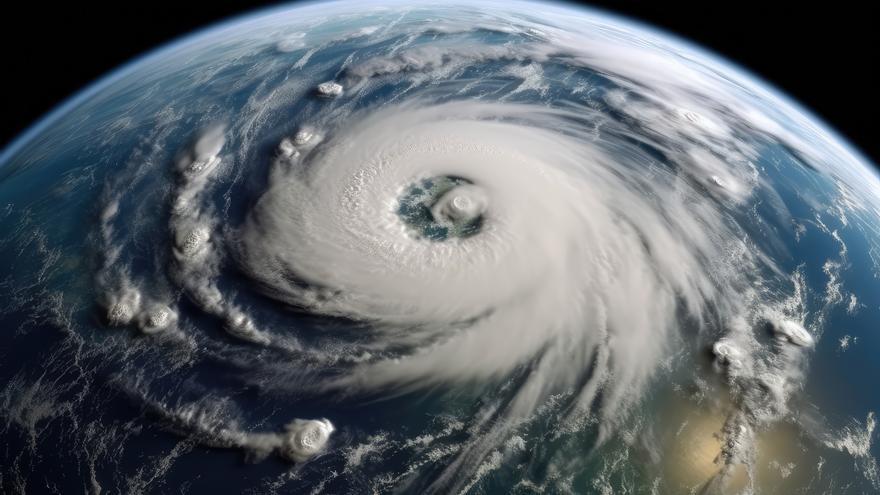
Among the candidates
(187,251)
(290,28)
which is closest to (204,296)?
(187,251)

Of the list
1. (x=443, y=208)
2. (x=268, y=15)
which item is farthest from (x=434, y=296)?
(x=268, y=15)

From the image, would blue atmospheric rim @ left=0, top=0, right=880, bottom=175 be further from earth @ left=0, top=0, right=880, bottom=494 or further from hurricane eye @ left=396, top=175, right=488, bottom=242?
hurricane eye @ left=396, top=175, right=488, bottom=242

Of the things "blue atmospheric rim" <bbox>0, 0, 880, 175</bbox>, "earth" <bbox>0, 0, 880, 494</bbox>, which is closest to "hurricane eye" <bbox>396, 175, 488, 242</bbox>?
"earth" <bbox>0, 0, 880, 494</bbox>

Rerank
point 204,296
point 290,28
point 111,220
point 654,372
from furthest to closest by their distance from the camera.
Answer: point 290,28 < point 111,220 < point 204,296 < point 654,372

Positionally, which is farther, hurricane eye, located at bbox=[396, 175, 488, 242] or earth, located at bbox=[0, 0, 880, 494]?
hurricane eye, located at bbox=[396, 175, 488, 242]

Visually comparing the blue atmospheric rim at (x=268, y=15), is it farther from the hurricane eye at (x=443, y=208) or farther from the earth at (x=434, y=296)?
the hurricane eye at (x=443, y=208)

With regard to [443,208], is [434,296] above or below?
below

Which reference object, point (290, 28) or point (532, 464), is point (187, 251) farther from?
point (290, 28)

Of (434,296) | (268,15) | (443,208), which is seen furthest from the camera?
(268,15)

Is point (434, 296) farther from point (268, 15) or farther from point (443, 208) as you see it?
point (268, 15)
